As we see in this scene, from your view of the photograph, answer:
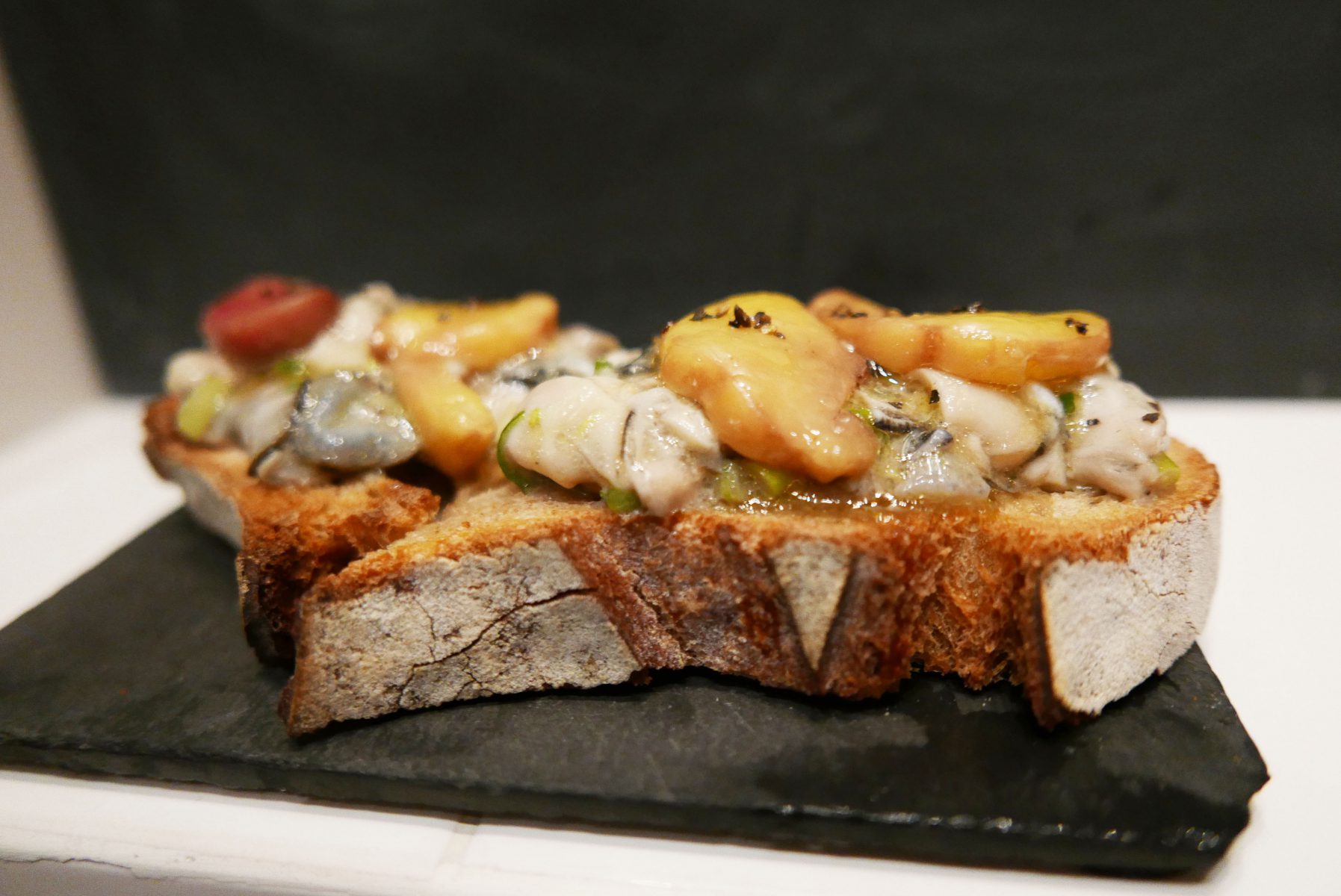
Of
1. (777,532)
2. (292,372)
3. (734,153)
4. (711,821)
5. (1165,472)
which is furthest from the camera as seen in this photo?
(734,153)

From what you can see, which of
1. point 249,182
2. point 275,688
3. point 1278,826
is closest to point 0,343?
point 249,182

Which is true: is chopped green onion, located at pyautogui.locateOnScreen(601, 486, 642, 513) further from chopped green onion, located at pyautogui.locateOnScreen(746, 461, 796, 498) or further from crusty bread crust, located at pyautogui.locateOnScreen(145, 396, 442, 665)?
crusty bread crust, located at pyautogui.locateOnScreen(145, 396, 442, 665)

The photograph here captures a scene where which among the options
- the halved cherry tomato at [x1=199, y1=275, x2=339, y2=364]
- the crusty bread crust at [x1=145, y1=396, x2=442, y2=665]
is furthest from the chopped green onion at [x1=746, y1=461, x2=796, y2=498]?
the halved cherry tomato at [x1=199, y1=275, x2=339, y2=364]

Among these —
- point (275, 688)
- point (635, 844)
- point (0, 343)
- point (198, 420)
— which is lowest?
point (0, 343)

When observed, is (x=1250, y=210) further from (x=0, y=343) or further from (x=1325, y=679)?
(x=0, y=343)

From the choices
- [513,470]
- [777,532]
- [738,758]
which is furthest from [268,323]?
[738,758]

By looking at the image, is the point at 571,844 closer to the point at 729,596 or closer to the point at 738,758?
the point at 738,758
